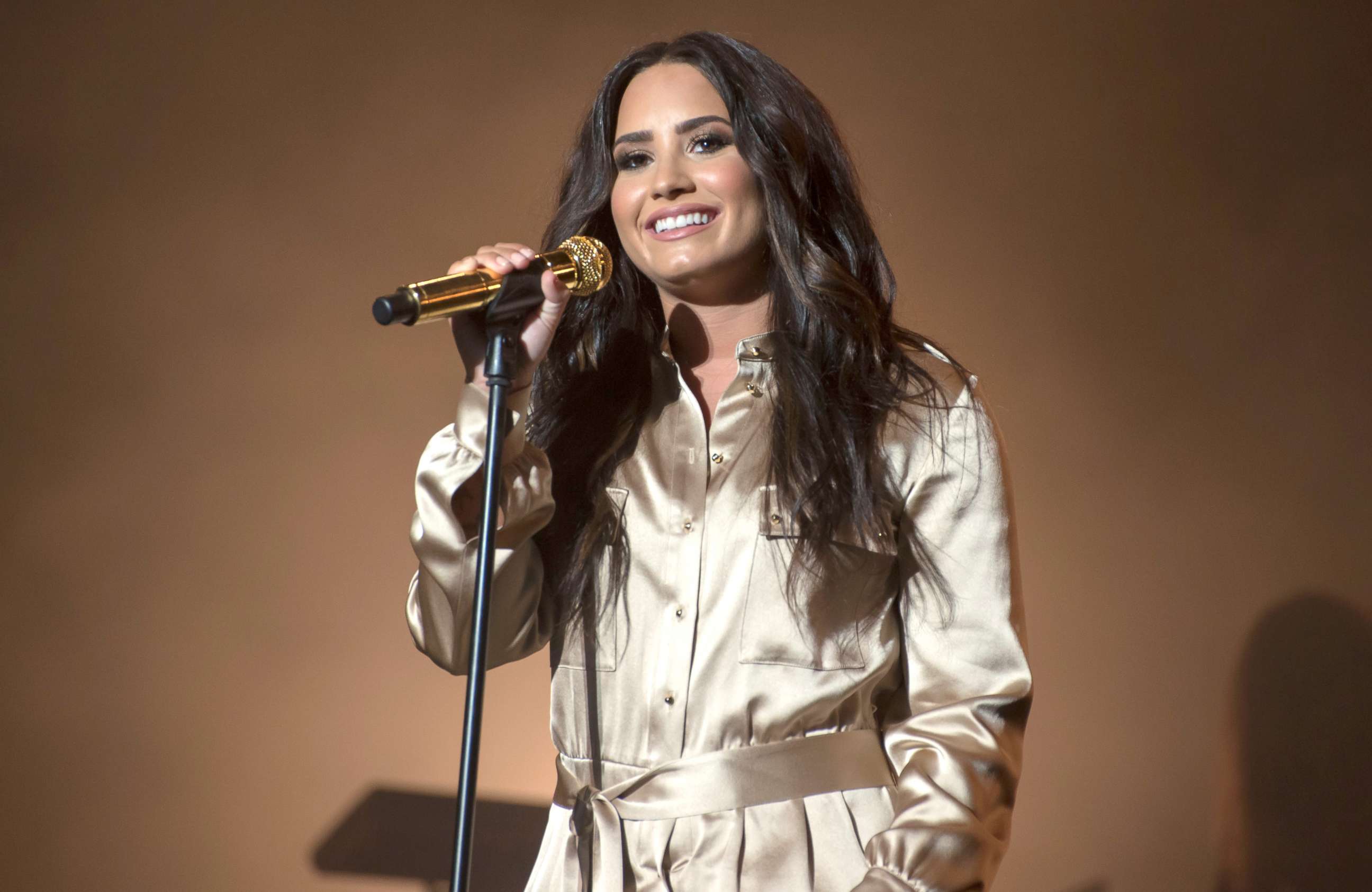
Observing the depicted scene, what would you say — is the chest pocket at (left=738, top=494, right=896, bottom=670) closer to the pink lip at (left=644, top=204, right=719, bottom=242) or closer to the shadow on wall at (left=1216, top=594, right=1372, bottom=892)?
the pink lip at (left=644, top=204, right=719, bottom=242)

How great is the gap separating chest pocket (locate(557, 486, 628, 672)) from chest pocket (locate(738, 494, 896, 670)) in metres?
0.14

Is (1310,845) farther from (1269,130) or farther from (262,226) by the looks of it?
(262,226)

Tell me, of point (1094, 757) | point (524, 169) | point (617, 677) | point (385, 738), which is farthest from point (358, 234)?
point (1094, 757)

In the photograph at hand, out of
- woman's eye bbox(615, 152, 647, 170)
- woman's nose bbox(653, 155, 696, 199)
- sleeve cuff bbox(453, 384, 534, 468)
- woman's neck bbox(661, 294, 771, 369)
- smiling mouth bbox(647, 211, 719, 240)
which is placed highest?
woman's eye bbox(615, 152, 647, 170)

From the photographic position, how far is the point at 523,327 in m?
1.12

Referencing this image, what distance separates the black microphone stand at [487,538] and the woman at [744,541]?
6 centimetres

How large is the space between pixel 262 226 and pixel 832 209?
1.21 m

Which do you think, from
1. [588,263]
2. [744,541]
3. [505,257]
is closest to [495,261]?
[505,257]

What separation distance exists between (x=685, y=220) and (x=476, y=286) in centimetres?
39

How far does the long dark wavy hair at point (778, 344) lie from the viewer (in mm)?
1312

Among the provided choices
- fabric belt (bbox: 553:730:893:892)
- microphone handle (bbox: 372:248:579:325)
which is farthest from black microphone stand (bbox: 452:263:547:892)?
fabric belt (bbox: 553:730:893:892)

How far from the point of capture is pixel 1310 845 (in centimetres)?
238

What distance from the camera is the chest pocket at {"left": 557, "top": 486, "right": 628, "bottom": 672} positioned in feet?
4.33

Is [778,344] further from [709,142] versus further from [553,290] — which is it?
[553,290]
